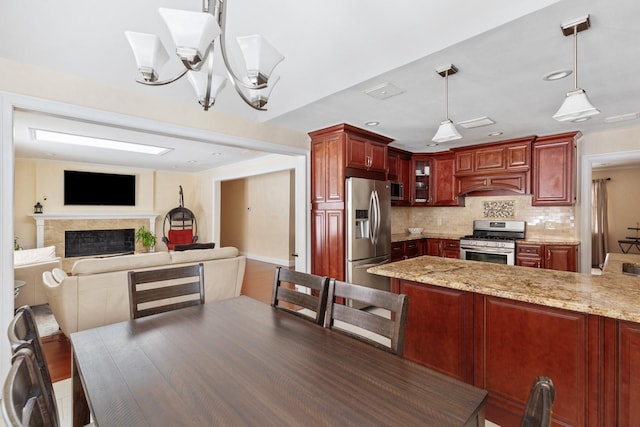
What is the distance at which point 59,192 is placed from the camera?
6.97m

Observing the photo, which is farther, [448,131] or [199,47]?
[448,131]

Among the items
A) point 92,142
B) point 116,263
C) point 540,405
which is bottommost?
point 116,263

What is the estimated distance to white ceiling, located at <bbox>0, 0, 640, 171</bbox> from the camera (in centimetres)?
182

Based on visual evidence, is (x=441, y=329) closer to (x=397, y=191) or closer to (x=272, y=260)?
(x=397, y=191)

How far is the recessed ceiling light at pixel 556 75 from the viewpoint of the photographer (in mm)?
2446

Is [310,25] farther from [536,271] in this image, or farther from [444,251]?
[444,251]

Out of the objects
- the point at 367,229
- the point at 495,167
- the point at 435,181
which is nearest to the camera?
the point at 367,229

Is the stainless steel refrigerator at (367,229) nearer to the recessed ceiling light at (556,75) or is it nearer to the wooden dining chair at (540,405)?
the recessed ceiling light at (556,75)

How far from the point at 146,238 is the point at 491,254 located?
7630 mm

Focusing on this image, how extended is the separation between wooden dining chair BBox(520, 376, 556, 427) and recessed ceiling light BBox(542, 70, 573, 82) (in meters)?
2.71

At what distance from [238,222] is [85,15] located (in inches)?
301

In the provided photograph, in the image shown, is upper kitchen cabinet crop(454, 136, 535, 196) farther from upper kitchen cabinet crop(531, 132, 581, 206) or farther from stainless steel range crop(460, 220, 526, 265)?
stainless steel range crop(460, 220, 526, 265)

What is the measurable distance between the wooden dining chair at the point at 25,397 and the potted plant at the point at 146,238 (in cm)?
782

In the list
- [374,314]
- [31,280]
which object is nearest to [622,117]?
[374,314]
